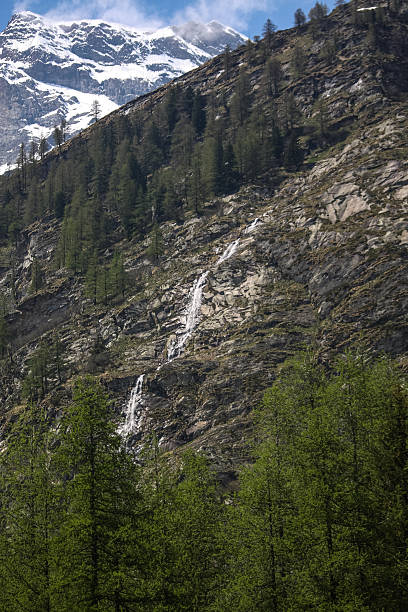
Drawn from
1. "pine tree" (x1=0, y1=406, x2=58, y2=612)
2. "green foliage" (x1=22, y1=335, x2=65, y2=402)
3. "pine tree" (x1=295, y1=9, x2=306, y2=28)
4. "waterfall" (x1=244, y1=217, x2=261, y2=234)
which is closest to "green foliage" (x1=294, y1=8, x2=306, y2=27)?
"pine tree" (x1=295, y1=9, x2=306, y2=28)

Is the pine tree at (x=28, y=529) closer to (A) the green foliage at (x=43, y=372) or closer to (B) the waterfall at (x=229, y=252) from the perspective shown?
(A) the green foliage at (x=43, y=372)

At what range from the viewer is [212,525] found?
2641cm

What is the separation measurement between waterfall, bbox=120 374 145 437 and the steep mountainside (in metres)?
0.15

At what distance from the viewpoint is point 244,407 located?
2062 inches

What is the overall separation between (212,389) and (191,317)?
591 inches

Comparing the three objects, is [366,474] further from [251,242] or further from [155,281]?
[155,281]

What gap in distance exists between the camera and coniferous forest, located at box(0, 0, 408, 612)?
2123 centimetres

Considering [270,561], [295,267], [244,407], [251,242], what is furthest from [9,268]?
[270,561]

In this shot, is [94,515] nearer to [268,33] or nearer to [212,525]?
[212,525]

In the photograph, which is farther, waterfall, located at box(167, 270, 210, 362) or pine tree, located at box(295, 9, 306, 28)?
pine tree, located at box(295, 9, 306, 28)

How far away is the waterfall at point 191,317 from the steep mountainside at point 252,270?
18 centimetres

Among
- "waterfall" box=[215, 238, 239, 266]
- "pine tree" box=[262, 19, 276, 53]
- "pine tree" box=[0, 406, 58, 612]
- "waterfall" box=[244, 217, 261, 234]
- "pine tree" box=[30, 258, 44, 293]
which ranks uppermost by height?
"pine tree" box=[262, 19, 276, 53]

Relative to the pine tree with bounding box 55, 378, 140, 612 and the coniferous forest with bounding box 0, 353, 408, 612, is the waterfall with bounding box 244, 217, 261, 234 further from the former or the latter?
the pine tree with bounding box 55, 378, 140, 612

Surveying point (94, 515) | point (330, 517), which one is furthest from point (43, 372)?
point (330, 517)
